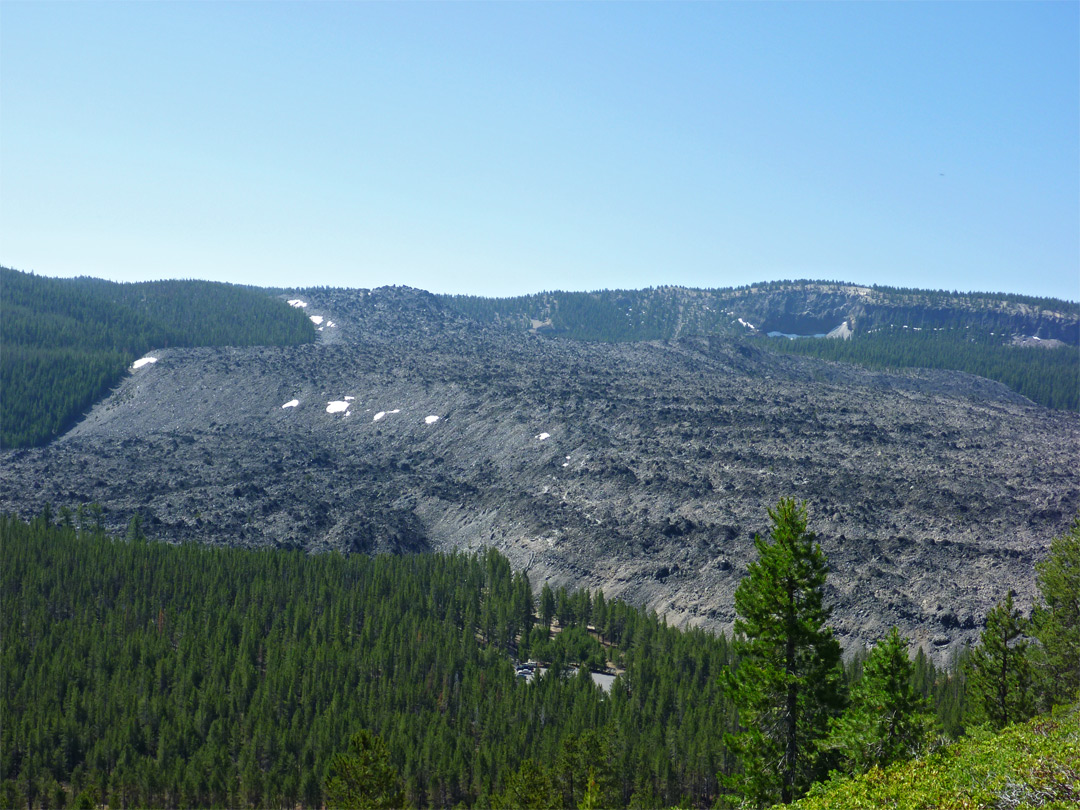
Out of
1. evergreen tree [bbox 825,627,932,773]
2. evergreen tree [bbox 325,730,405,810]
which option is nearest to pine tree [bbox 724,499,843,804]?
evergreen tree [bbox 825,627,932,773]

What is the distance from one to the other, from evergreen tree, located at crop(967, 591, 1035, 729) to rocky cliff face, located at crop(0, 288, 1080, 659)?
28.4m

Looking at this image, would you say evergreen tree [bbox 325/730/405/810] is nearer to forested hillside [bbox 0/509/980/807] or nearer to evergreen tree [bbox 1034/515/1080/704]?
forested hillside [bbox 0/509/980/807]

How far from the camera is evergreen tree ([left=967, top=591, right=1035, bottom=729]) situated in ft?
127

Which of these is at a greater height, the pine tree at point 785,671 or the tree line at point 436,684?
the pine tree at point 785,671

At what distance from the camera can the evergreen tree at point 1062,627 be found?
1545 inches

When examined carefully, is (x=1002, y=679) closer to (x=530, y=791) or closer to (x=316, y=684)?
(x=530, y=791)

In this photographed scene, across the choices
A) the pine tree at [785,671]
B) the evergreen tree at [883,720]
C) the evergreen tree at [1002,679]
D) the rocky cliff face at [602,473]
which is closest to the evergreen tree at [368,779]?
the pine tree at [785,671]

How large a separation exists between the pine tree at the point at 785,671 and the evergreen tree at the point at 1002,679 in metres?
16.8

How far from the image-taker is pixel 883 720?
2544 centimetres

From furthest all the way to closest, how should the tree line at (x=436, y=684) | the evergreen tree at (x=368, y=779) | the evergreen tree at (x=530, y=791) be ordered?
the evergreen tree at (x=530, y=791)
the evergreen tree at (x=368, y=779)
the tree line at (x=436, y=684)

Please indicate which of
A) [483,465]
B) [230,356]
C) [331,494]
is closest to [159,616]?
[331,494]

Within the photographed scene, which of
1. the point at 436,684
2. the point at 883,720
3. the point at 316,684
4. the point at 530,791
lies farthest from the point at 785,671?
the point at 316,684

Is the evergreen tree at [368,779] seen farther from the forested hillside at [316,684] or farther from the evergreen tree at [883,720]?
the evergreen tree at [883,720]

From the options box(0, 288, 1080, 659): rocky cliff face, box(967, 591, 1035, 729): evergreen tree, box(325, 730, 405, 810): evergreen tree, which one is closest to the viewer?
box(325, 730, 405, 810): evergreen tree
